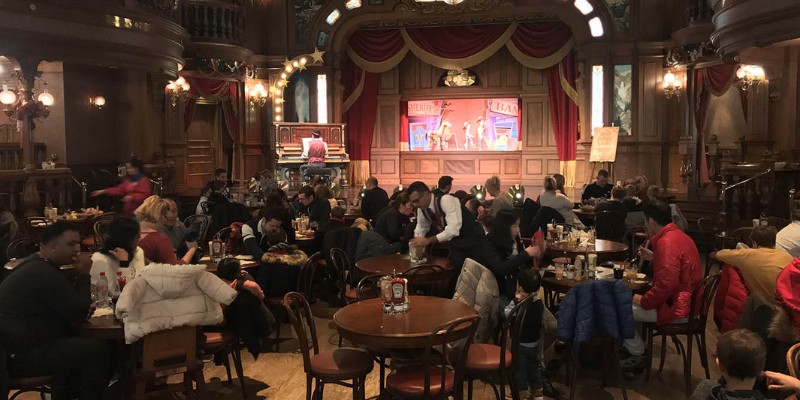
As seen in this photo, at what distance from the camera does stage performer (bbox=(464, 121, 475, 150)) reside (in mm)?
18000

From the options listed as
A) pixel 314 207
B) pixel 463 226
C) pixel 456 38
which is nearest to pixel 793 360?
pixel 463 226

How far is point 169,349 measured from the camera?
4051 mm

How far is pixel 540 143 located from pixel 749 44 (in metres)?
8.57

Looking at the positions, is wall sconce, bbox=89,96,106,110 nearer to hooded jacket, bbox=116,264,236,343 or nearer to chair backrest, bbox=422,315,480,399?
hooded jacket, bbox=116,264,236,343

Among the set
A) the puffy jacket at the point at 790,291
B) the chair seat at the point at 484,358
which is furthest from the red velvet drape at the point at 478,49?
the chair seat at the point at 484,358

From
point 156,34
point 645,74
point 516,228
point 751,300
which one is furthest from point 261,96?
point 751,300

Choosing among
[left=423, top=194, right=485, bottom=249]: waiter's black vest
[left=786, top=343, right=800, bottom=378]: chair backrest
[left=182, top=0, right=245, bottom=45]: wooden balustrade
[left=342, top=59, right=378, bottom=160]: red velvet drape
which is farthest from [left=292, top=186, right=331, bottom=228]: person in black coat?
[left=342, top=59, right=378, bottom=160]: red velvet drape

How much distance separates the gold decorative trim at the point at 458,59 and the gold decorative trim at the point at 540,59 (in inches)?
8.7

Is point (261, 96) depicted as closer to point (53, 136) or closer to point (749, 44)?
point (53, 136)

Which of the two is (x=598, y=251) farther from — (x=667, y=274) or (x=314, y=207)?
(x=314, y=207)

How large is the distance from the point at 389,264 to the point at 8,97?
8429 millimetres

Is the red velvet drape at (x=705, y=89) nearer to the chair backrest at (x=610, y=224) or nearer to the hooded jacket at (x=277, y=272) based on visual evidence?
the chair backrest at (x=610, y=224)

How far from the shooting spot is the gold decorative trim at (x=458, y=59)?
16094 millimetres

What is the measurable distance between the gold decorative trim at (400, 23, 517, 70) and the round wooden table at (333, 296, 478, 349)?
12454mm
